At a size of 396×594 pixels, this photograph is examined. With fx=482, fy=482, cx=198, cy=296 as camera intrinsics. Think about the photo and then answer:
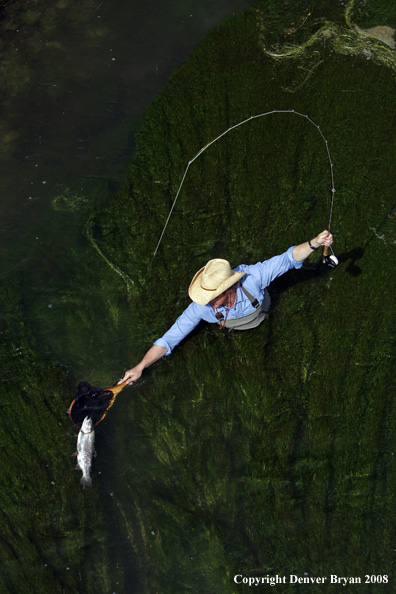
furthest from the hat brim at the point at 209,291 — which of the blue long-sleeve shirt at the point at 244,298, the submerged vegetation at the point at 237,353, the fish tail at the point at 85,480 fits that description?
the fish tail at the point at 85,480

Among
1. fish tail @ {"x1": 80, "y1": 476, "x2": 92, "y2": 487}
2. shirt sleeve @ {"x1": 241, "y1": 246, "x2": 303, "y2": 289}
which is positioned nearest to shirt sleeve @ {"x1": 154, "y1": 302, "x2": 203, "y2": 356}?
shirt sleeve @ {"x1": 241, "y1": 246, "x2": 303, "y2": 289}

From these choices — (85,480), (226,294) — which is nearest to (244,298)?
(226,294)

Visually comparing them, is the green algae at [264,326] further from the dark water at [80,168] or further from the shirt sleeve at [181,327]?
the shirt sleeve at [181,327]

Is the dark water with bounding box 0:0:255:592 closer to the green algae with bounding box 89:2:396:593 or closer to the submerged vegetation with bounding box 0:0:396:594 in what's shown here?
the submerged vegetation with bounding box 0:0:396:594

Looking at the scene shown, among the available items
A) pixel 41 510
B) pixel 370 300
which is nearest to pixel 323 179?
pixel 370 300

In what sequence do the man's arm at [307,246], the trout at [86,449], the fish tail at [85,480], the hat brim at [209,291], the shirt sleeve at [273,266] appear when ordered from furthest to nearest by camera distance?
the fish tail at [85,480] < the trout at [86,449] < the shirt sleeve at [273,266] < the hat brim at [209,291] < the man's arm at [307,246]

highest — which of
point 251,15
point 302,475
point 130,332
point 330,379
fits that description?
point 251,15

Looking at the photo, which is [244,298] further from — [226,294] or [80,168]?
[80,168]

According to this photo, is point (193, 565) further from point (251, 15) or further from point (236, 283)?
point (251, 15)
